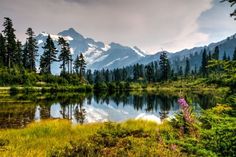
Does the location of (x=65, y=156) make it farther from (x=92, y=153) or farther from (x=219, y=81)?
(x=219, y=81)

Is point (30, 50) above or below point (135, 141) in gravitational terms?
above

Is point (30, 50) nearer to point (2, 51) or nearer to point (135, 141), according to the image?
point (2, 51)

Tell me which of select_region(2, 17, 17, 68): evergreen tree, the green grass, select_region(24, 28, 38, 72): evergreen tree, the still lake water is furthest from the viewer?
select_region(24, 28, 38, 72): evergreen tree

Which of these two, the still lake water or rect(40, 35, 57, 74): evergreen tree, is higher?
rect(40, 35, 57, 74): evergreen tree

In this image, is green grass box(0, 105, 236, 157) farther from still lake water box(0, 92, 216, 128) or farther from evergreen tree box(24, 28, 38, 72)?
evergreen tree box(24, 28, 38, 72)

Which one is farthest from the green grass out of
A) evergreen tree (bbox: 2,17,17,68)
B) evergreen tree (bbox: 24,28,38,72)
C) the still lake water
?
evergreen tree (bbox: 24,28,38,72)

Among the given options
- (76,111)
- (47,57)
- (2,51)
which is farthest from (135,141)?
(47,57)

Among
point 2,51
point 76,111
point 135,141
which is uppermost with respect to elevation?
point 2,51

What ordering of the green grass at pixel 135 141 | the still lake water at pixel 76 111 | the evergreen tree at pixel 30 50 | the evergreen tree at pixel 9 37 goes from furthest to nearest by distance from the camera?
the evergreen tree at pixel 30 50
the evergreen tree at pixel 9 37
the still lake water at pixel 76 111
the green grass at pixel 135 141

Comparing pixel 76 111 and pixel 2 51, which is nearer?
pixel 76 111

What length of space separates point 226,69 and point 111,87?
11176 cm

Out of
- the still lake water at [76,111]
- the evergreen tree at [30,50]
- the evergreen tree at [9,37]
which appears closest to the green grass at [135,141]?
the still lake water at [76,111]

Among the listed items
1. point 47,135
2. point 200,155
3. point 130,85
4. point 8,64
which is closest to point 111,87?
point 130,85

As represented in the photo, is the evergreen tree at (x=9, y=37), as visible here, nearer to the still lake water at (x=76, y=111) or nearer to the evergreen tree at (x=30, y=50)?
the evergreen tree at (x=30, y=50)
